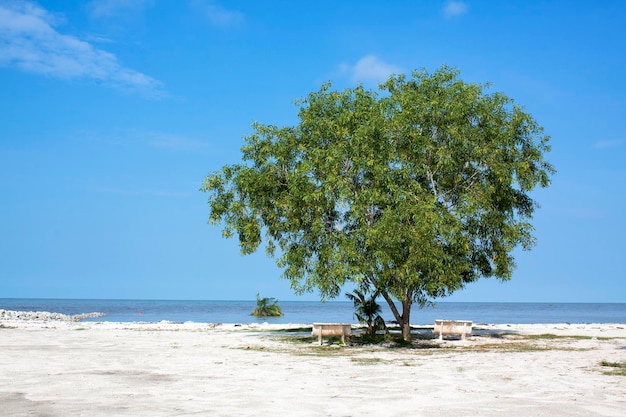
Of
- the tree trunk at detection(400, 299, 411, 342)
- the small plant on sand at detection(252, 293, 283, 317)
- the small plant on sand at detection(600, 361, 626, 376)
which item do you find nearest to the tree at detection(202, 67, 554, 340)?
the tree trunk at detection(400, 299, 411, 342)

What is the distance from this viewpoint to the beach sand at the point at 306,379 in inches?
464

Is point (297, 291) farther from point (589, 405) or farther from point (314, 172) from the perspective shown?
point (589, 405)

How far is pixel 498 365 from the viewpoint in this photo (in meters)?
19.2

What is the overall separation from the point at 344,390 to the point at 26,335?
2283 cm

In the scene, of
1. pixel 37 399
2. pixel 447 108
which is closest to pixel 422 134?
pixel 447 108

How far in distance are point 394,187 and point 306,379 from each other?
1145cm

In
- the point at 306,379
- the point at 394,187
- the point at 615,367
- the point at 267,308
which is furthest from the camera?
the point at 267,308

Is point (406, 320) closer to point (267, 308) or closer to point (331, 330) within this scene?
point (331, 330)

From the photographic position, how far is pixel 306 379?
15906mm

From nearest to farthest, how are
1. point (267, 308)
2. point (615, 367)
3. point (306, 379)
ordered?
point (306, 379) < point (615, 367) < point (267, 308)

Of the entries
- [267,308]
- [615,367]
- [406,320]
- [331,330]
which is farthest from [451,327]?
[267,308]

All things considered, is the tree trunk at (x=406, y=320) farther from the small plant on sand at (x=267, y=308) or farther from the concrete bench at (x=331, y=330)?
the small plant on sand at (x=267, y=308)

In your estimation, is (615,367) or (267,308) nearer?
(615,367)

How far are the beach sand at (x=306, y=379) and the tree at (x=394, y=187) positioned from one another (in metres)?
3.22
